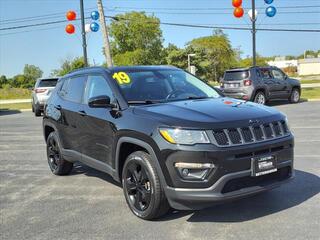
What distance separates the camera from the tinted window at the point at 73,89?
6.73 m

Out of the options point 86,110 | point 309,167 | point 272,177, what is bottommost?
point 309,167

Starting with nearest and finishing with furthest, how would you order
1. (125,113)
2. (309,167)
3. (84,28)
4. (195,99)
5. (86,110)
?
(125,113), (195,99), (86,110), (309,167), (84,28)

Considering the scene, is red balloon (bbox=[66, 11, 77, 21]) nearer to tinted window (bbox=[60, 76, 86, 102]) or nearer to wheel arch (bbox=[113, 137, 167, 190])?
tinted window (bbox=[60, 76, 86, 102])

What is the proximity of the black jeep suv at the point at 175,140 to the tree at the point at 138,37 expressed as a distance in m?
67.5

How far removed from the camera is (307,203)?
5.39 metres

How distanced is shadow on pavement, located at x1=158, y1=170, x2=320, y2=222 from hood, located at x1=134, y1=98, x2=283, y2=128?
1.05 meters

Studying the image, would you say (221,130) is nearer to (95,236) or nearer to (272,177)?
(272,177)

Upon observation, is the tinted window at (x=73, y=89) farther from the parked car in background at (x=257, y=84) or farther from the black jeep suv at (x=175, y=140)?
the parked car in background at (x=257, y=84)

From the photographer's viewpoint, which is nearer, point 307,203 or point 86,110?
point 307,203

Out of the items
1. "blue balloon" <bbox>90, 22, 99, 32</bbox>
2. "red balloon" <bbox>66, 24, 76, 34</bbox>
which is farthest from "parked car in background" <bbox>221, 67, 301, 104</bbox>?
"red balloon" <bbox>66, 24, 76, 34</bbox>

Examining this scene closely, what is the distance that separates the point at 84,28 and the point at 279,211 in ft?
65.9

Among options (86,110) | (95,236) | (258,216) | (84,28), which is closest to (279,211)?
(258,216)

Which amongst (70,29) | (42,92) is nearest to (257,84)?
(42,92)

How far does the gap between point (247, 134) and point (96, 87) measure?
8.00ft
